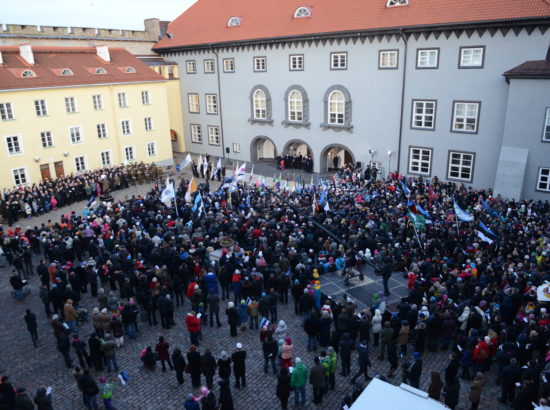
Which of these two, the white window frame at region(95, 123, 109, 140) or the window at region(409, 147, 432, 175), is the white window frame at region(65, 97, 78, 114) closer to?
the white window frame at region(95, 123, 109, 140)

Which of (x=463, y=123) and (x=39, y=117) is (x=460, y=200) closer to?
(x=463, y=123)

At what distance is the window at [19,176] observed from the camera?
30812 millimetres

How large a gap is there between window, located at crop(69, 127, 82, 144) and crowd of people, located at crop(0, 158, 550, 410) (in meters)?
12.7

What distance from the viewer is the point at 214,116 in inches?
1667

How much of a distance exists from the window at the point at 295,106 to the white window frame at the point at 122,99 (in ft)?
44.9

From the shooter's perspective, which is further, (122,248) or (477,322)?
(122,248)

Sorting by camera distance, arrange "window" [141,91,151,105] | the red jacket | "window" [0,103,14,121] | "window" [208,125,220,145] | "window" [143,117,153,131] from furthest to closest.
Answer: "window" [208,125,220,145] → "window" [143,117,153,131] → "window" [141,91,151,105] → "window" [0,103,14,121] → the red jacket

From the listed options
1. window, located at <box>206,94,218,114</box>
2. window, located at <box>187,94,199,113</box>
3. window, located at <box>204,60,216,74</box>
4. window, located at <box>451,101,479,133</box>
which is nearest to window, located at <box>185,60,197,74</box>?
window, located at <box>204,60,216,74</box>

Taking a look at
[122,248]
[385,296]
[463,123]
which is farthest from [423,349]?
[463,123]

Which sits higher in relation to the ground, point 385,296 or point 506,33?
point 506,33

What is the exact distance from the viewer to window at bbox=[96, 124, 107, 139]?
3538 cm

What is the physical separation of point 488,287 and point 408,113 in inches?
732

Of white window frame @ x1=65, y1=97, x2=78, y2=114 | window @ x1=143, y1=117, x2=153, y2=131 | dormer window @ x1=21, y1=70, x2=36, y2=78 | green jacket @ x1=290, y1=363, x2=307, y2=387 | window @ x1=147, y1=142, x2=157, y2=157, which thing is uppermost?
dormer window @ x1=21, y1=70, x2=36, y2=78

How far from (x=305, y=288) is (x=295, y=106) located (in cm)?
2360
